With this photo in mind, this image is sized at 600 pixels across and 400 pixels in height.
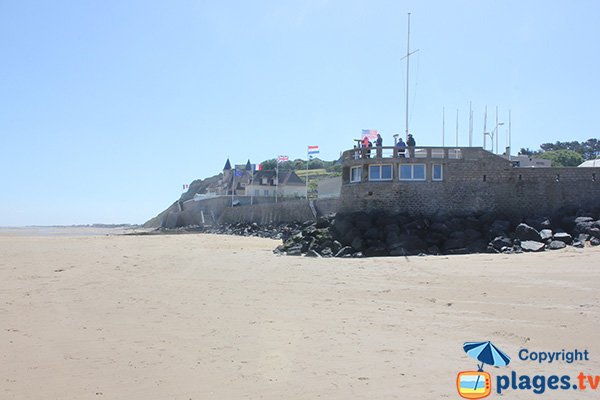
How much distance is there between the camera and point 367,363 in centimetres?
661

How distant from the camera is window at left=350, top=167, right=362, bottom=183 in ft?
82.9

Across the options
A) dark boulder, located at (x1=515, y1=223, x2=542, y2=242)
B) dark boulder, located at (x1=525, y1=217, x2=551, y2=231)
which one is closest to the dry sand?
dark boulder, located at (x1=515, y1=223, x2=542, y2=242)

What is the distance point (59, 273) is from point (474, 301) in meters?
11.6

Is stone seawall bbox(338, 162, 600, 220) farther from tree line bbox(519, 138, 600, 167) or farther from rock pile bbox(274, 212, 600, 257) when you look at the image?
tree line bbox(519, 138, 600, 167)

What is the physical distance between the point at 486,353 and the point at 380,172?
59.3 ft

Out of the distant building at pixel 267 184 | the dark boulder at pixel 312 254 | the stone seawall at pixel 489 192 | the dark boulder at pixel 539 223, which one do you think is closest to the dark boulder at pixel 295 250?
the dark boulder at pixel 312 254

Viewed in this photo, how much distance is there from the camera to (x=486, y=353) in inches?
268

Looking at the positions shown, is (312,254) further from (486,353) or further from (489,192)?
(486,353)

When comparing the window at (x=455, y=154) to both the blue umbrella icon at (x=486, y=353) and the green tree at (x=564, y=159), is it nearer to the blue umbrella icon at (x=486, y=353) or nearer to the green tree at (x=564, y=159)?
the blue umbrella icon at (x=486, y=353)

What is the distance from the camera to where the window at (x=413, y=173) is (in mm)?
24078

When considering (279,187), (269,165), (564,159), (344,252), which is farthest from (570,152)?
(344,252)

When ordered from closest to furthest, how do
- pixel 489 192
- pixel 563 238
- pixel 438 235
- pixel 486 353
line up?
pixel 486 353
pixel 563 238
pixel 438 235
pixel 489 192

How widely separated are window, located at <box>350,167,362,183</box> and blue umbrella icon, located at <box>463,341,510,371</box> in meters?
18.2

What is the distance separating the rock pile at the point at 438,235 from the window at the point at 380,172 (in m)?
1.85
